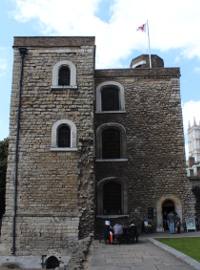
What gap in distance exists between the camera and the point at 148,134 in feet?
59.3

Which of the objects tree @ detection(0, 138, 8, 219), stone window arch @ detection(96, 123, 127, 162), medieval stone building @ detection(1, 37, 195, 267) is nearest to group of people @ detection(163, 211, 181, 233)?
medieval stone building @ detection(1, 37, 195, 267)

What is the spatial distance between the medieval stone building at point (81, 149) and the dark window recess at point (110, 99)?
7cm

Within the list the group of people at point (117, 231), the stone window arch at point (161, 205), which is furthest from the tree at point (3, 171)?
the stone window arch at point (161, 205)

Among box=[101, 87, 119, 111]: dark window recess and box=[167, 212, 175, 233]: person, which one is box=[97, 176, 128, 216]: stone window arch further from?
box=[101, 87, 119, 111]: dark window recess

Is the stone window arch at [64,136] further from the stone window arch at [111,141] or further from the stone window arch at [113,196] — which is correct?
the stone window arch at [113,196]

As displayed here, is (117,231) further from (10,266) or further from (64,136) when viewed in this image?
(64,136)

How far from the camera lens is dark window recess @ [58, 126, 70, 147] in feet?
46.4

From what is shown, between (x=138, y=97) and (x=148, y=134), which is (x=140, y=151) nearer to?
(x=148, y=134)

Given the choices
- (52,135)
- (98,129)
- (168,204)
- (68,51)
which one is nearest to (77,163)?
(52,135)

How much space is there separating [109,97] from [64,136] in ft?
19.8

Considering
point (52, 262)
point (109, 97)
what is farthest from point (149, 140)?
point (52, 262)

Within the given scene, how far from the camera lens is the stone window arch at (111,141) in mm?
17797

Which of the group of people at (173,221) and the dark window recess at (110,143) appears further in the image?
the dark window recess at (110,143)

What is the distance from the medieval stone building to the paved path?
0.84 m
